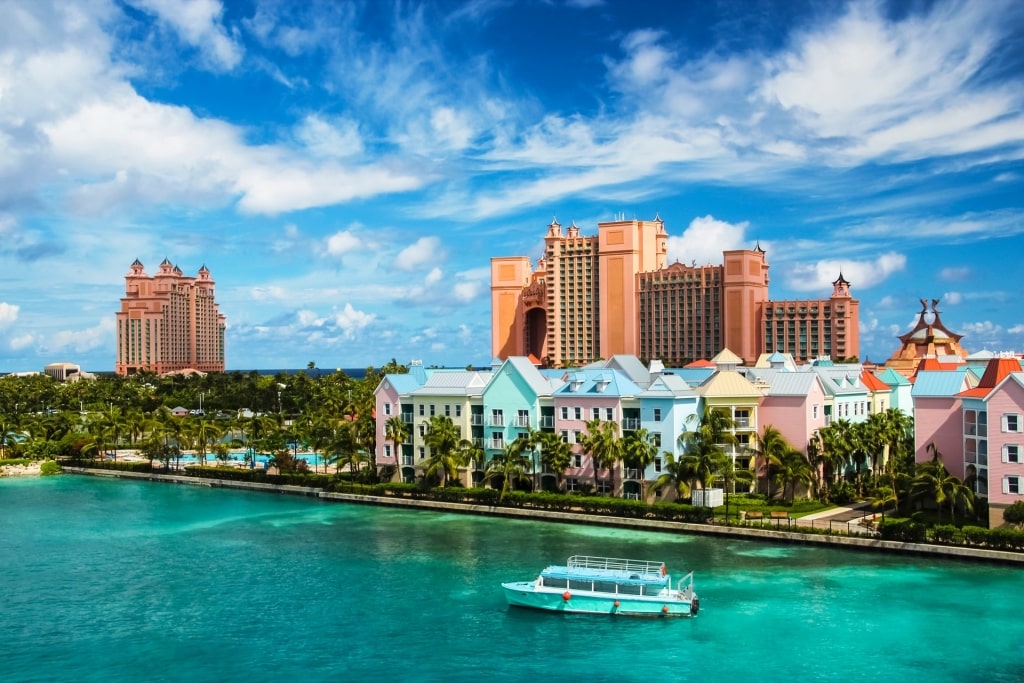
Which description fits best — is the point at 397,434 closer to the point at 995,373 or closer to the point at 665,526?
the point at 665,526

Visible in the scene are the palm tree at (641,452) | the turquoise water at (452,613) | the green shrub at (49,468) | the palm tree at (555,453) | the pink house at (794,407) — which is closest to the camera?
the turquoise water at (452,613)

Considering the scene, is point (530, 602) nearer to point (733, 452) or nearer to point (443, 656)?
point (443, 656)

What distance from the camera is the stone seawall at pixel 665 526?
2010 inches

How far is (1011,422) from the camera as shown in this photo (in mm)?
53312

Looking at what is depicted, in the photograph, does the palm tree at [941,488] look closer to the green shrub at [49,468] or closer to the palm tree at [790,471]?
the palm tree at [790,471]

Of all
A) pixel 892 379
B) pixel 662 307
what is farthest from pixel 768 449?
pixel 662 307

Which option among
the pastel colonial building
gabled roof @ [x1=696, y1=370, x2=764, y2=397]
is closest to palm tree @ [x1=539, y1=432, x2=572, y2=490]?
the pastel colonial building

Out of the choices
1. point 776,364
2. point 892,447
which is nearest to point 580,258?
point 776,364

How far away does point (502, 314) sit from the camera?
19400 centimetres

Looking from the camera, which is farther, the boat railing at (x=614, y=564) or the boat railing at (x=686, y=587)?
the boat railing at (x=614, y=564)

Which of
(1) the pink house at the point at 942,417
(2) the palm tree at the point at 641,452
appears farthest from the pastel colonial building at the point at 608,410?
(1) the pink house at the point at 942,417

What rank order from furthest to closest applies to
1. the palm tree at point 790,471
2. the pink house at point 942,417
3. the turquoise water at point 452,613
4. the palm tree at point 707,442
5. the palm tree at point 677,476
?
the palm tree at point 790,471, the palm tree at point 677,476, the palm tree at point 707,442, the pink house at point 942,417, the turquoise water at point 452,613

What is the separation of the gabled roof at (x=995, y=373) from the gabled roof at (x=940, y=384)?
1.47m

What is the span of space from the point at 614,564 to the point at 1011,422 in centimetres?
2360
